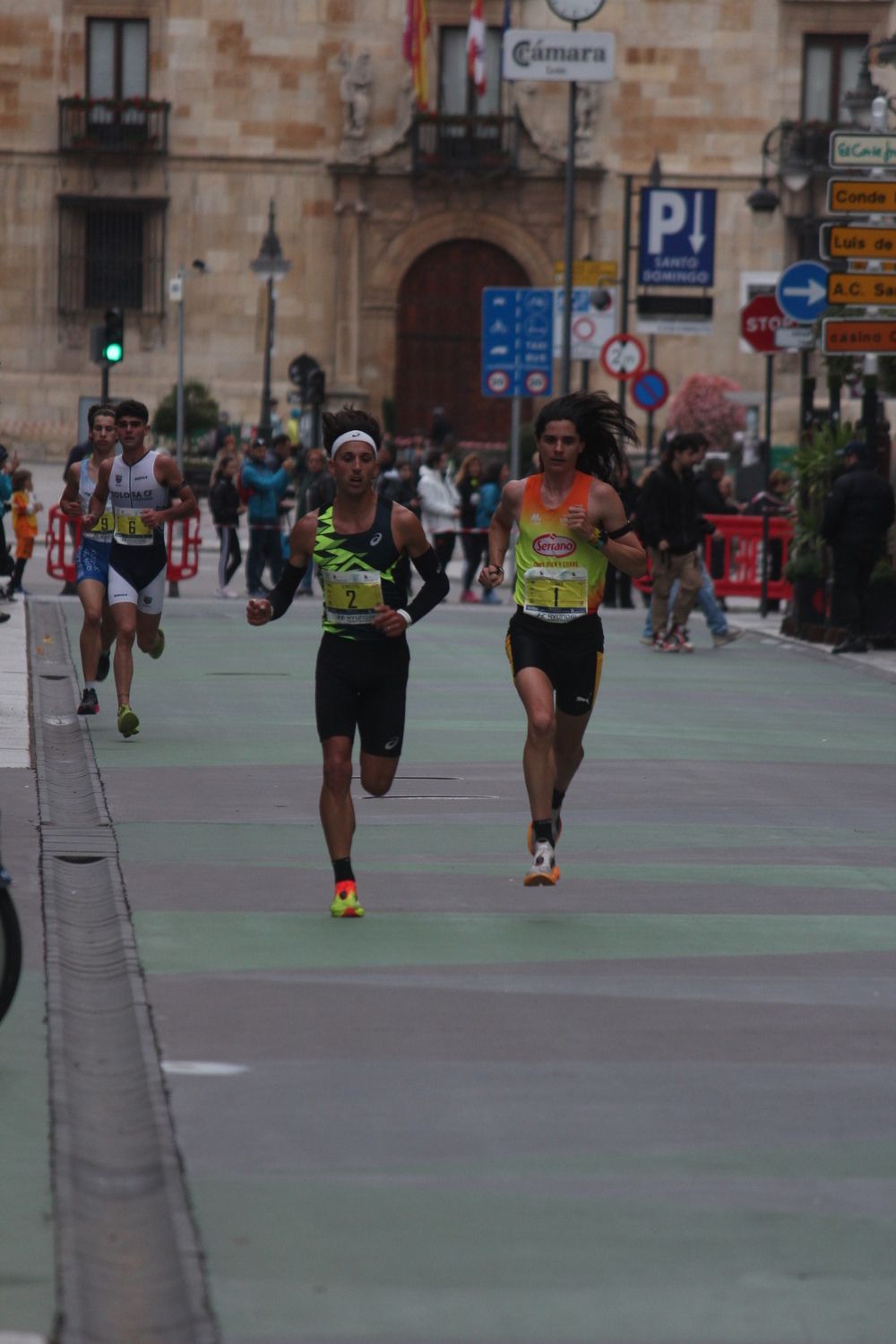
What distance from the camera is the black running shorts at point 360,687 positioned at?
9172 mm

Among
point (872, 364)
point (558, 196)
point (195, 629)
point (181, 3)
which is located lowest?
point (195, 629)

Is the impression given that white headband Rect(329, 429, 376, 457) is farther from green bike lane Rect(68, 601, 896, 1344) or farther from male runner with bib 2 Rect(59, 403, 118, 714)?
male runner with bib 2 Rect(59, 403, 118, 714)

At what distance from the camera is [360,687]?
9.25 metres

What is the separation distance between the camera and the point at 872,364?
22.5 meters

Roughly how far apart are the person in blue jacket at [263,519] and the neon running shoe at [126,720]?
13.8 metres

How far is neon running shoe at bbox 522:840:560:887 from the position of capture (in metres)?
9.47

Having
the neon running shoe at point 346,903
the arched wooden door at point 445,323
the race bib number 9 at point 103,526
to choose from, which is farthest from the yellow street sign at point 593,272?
the neon running shoe at point 346,903

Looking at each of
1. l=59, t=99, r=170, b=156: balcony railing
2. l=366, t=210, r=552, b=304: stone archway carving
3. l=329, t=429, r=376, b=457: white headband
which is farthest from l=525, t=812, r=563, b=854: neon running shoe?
l=366, t=210, r=552, b=304: stone archway carving

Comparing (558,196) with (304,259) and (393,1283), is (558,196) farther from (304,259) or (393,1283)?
(393,1283)

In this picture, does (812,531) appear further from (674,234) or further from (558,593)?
(558,593)

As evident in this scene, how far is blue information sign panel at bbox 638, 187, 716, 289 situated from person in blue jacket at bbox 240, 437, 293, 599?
828 centimetres

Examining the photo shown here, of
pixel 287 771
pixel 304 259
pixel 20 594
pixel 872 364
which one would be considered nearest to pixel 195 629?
pixel 20 594

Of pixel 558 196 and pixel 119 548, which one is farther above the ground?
pixel 558 196

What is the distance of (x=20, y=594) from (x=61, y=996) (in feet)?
61.3
